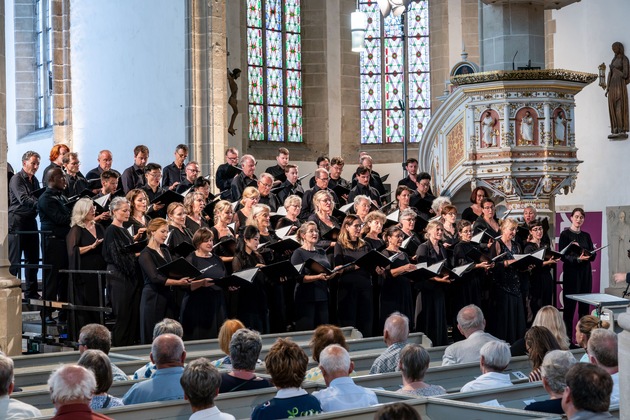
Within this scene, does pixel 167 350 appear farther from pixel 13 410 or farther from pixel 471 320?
pixel 471 320

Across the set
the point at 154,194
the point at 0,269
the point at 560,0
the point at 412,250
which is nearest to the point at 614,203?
the point at 560,0

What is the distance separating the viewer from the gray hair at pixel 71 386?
15.2 ft

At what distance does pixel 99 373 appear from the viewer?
5.31 m

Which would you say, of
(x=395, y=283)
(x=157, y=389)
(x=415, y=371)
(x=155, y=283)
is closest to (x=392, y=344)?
(x=415, y=371)

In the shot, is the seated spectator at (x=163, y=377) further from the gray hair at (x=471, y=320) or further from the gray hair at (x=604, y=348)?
the gray hair at (x=471, y=320)

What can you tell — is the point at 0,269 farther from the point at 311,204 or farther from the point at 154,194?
the point at 311,204

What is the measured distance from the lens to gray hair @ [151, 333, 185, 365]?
231 inches

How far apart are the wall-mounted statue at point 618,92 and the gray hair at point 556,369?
41.4ft

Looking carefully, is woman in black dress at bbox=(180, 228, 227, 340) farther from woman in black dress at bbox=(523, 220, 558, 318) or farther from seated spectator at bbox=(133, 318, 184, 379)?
woman in black dress at bbox=(523, 220, 558, 318)

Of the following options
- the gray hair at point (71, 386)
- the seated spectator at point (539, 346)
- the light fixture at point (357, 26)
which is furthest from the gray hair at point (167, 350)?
the light fixture at point (357, 26)

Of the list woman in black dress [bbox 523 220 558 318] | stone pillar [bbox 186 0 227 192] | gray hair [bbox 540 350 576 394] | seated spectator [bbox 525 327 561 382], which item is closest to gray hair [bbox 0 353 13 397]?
gray hair [bbox 540 350 576 394]

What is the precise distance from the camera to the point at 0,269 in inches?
363

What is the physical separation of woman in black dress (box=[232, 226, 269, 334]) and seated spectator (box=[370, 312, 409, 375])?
263cm

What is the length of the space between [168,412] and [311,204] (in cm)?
709
